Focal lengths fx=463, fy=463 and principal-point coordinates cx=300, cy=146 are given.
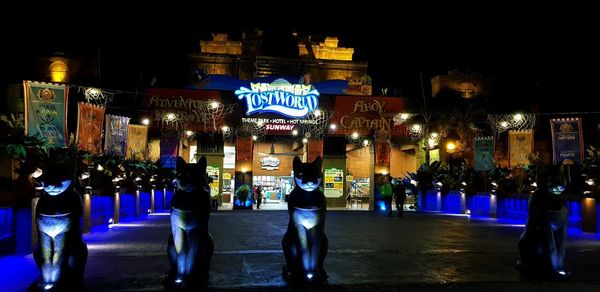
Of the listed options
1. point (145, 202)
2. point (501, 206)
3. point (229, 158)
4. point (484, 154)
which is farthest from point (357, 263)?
point (229, 158)

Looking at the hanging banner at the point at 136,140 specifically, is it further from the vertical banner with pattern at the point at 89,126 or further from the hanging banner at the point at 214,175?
the hanging banner at the point at 214,175

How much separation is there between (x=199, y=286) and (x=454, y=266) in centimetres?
429

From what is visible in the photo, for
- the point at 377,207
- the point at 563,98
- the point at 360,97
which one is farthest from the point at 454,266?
the point at 563,98

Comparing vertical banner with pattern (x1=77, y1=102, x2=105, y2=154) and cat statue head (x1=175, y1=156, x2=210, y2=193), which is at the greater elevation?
vertical banner with pattern (x1=77, y1=102, x2=105, y2=154)

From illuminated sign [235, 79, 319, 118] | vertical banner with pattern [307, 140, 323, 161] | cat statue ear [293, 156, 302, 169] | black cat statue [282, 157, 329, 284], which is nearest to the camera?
black cat statue [282, 157, 329, 284]

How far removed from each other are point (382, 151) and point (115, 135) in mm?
16461

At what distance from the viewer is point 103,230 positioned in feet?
47.9

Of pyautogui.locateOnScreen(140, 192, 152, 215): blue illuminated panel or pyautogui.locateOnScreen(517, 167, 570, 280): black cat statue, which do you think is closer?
pyautogui.locateOnScreen(517, 167, 570, 280): black cat statue

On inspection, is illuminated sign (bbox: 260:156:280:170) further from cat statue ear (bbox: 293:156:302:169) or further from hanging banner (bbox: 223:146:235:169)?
cat statue ear (bbox: 293:156:302:169)

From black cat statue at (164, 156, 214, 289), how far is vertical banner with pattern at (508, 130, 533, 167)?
19849mm

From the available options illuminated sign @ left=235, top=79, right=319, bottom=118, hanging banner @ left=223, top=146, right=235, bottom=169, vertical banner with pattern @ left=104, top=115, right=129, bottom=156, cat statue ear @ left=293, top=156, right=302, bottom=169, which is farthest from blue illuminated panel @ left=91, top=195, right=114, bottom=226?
hanging banner @ left=223, top=146, right=235, bottom=169

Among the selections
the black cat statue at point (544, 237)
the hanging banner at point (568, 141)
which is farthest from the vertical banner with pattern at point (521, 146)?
the black cat statue at point (544, 237)

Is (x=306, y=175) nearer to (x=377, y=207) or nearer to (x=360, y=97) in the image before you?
(x=377, y=207)

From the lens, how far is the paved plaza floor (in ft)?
20.9
